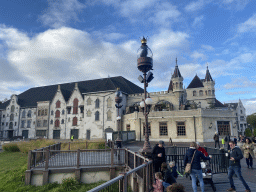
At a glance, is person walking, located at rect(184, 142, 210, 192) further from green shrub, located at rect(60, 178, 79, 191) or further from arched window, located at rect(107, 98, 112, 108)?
arched window, located at rect(107, 98, 112, 108)

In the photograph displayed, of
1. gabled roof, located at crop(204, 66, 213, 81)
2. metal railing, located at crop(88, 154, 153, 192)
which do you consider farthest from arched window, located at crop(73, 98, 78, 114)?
gabled roof, located at crop(204, 66, 213, 81)

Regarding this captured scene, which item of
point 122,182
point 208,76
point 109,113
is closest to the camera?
point 122,182

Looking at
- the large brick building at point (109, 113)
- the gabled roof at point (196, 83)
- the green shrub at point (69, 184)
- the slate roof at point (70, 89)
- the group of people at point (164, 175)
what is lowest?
the green shrub at point (69, 184)

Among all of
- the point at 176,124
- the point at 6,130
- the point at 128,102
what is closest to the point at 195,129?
the point at 176,124

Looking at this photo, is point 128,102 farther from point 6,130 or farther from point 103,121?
point 6,130

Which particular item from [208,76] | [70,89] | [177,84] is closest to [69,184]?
[177,84]

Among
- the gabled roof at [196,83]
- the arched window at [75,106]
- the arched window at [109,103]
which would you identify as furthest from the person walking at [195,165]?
the gabled roof at [196,83]

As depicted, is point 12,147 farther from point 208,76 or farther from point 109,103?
point 208,76

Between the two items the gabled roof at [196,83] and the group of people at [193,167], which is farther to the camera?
the gabled roof at [196,83]

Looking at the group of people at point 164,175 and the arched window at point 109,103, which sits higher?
the arched window at point 109,103

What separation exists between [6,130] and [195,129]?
5280 centimetres

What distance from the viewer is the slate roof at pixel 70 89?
4142cm

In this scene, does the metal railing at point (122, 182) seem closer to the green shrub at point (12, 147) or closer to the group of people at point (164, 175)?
the group of people at point (164, 175)

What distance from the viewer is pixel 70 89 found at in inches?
2036
